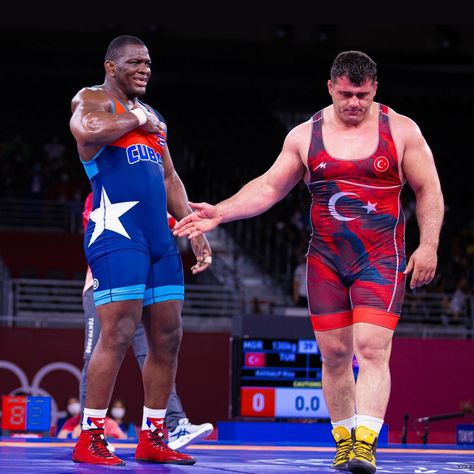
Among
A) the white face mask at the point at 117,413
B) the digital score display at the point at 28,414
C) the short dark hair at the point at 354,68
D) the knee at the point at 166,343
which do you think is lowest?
the digital score display at the point at 28,414

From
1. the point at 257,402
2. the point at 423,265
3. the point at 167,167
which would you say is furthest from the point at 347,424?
the point at 257,402

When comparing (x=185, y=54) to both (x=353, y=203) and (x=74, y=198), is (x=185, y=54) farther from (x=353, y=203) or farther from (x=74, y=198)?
(x=353, y=203)

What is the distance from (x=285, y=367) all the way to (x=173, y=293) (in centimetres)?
559

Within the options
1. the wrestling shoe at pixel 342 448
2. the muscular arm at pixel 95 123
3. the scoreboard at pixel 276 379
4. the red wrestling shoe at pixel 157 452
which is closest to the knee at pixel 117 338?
the red wrestling shoe at pixel 157 452

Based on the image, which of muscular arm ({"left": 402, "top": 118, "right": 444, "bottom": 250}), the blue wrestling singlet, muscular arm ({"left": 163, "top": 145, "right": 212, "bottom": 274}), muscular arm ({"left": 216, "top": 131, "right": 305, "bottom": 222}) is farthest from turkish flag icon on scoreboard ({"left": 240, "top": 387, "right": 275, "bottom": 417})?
muscular arm ({"left": 402, "top": 118, "right": 444, "bottom": 250})

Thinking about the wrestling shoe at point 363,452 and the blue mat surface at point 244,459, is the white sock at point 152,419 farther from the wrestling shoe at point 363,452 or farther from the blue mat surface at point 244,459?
the wrestling shoe at point 363,452

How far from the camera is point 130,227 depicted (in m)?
4.84

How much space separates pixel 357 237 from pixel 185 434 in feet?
5.20

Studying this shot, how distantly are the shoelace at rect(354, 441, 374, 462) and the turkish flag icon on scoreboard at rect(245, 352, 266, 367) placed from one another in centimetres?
608

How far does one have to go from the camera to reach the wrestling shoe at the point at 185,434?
5.30 metres

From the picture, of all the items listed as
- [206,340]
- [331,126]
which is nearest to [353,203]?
[331,126]

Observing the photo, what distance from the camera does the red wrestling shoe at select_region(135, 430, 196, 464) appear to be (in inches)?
194

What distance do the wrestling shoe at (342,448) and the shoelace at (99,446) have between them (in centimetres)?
105

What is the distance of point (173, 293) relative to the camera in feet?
16.4
